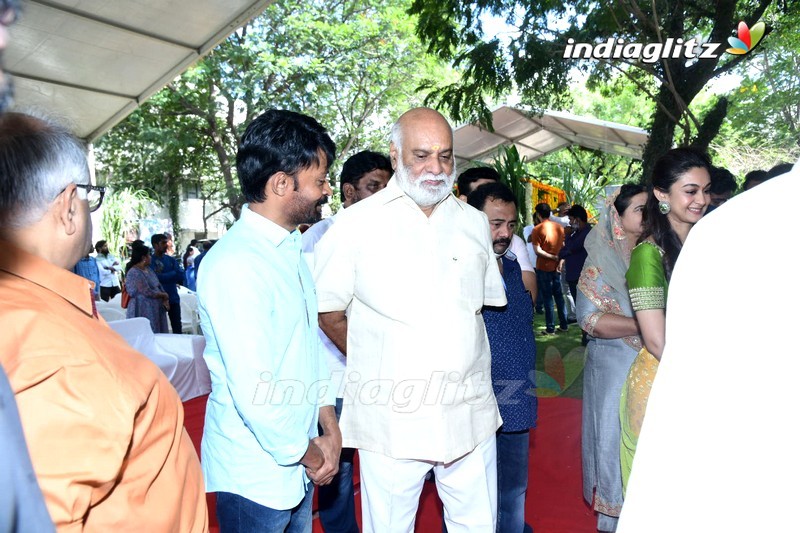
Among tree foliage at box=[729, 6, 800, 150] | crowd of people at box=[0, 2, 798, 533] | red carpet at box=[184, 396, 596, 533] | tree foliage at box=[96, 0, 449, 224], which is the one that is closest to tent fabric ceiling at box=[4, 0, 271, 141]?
crowd of people at box=[0, 2, 798, 533]

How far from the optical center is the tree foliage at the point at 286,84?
14555 mm

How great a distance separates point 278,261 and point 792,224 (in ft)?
4.56

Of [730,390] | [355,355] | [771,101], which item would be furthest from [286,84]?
[730,390]

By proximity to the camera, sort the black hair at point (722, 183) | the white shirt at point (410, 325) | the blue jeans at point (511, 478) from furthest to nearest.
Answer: the black hair at point (722, 183) < the blue jeans at point (511, 478) < the white shirt at point (410, 325)

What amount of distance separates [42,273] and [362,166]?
2.30 meters

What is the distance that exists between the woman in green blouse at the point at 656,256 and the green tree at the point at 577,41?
4.34 metres

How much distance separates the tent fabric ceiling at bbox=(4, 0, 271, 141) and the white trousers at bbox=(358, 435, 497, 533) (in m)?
4.52

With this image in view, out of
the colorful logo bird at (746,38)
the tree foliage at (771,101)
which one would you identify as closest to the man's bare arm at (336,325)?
the colorful logo bird at (746,38)

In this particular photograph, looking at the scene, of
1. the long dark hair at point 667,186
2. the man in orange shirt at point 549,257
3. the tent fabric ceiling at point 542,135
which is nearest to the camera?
the long dark hair at point 667,186

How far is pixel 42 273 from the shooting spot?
3.22 feet

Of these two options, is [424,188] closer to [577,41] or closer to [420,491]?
[420,491]

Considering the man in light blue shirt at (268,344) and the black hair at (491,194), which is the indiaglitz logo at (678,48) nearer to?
the black hair at (491,194)

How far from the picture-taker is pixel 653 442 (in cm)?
52

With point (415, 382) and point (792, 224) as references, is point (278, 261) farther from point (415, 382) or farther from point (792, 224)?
point (792, 224)
